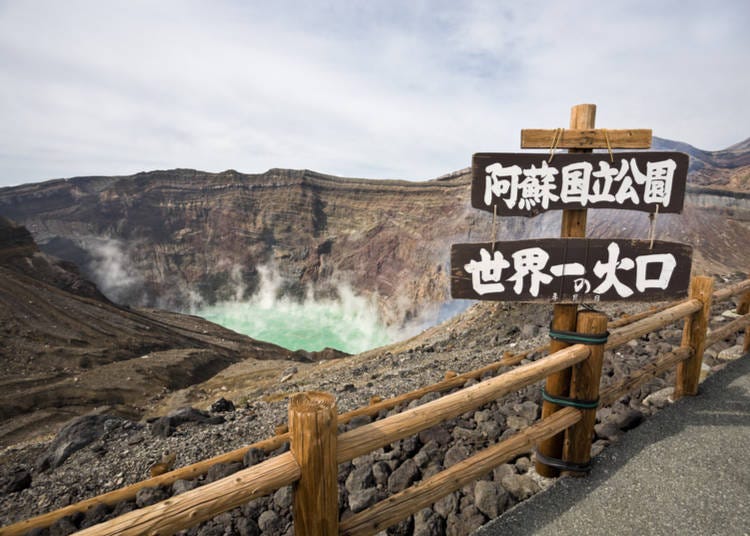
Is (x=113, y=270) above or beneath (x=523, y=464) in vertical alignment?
beneath

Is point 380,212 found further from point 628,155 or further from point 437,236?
point 628,155

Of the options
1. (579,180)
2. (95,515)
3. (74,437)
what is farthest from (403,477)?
(74,437)

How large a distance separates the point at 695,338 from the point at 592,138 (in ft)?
9.05

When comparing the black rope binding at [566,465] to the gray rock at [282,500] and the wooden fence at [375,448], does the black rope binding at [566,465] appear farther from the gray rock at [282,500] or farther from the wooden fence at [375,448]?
the gray rock at [282,500]

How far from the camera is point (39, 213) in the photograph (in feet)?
170

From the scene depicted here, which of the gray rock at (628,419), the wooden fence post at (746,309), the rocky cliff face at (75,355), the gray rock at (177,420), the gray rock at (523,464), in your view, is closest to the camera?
the gray rock at (523,464)

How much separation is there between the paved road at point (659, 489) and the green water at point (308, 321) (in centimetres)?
3691

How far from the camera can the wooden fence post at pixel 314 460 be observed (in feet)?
5.47

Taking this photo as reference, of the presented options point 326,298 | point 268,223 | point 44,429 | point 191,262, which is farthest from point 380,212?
point 44,429

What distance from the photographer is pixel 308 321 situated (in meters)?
47.5

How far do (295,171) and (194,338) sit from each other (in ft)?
110

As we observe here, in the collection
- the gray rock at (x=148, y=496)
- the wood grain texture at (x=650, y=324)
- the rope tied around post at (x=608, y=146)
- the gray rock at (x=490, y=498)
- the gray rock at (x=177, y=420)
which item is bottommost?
the gray rock at (x=177, y=420)

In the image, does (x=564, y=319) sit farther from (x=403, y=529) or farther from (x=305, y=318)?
(x=305, y=318)

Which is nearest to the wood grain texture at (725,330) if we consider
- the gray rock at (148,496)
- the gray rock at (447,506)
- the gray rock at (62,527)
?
the gray rock at (447,506)
